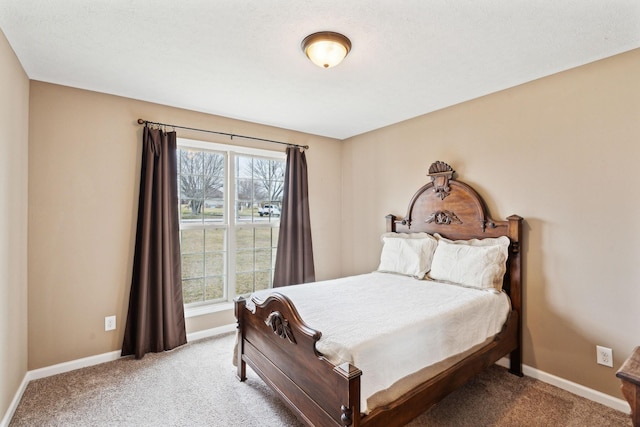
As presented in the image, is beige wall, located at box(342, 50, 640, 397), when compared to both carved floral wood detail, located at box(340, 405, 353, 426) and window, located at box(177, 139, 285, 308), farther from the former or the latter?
window, located at box(177, 139, 285, 308)

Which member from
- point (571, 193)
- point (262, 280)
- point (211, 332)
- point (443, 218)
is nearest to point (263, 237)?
point (262, 280)

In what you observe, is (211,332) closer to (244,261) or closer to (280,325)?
(244,261)

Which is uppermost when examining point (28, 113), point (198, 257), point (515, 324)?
point (28, 113)

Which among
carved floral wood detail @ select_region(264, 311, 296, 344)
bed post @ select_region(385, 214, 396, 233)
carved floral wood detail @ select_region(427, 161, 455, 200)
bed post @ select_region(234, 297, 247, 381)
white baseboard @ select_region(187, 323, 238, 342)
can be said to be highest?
carved floral wood detail @ select_region(427, 161, 455, 200)

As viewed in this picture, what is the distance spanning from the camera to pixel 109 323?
281cm

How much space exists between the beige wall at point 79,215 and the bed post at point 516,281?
3.47 metres

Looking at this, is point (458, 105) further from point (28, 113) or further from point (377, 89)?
point (28, 113)

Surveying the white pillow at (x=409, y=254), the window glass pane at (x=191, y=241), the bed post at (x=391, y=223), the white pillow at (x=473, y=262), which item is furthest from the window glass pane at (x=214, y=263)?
the white pillow at (x=473, y=262)

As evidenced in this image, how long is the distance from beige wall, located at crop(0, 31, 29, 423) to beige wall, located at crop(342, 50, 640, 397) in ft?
11.9

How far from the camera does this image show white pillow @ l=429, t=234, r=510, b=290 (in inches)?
99.6

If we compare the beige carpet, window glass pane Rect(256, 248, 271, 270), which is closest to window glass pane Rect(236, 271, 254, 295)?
window glass pane Rect(256, 248, 271, 270)

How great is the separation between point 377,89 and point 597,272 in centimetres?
223

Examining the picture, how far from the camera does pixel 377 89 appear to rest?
2.76 meters

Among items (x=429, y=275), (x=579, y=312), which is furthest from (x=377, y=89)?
(x=579, y=312)
